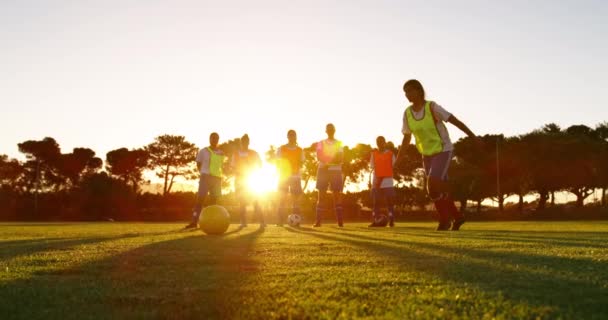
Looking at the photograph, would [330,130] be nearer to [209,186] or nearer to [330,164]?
[330,164]

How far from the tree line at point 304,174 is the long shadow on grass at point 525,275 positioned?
141 feet

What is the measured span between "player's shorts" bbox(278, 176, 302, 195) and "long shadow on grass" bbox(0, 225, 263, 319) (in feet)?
33.2

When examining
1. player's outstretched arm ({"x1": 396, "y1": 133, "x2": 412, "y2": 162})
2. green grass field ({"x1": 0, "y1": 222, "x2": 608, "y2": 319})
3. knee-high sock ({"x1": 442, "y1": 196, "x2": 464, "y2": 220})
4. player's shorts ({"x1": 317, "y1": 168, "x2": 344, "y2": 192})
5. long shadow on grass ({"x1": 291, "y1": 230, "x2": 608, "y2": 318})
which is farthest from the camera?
player's shorts ({"x1": 317, "y1": 168, "x2": 344, "y2": 192})

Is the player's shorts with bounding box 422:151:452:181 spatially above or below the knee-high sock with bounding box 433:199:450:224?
above

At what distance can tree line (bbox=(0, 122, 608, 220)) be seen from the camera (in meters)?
52.1

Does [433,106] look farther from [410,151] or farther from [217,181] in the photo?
[410,151]

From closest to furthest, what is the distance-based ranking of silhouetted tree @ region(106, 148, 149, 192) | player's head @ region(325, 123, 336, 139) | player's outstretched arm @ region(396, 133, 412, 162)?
player's outstretched arm @ region(396, 133, 412, 162) → player's head @ region(325, 123, 336, 139) → silhouetted tree @ region(106, 148, 149, 192)

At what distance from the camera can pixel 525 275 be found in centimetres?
356

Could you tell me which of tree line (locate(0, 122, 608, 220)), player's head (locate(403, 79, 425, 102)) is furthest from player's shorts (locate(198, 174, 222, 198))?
tree line (locate(0, 122, 608, 220))

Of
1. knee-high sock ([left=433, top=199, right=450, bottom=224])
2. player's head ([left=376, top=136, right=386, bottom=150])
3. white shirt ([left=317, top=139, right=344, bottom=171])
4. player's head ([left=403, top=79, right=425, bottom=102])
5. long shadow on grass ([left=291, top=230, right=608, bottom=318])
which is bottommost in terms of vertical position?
long shadow on grass ([left=291, top=230, right=608, bottom=318])

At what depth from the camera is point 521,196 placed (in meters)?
64.9

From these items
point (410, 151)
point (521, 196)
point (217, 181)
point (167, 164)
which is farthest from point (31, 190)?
point (217, 181)

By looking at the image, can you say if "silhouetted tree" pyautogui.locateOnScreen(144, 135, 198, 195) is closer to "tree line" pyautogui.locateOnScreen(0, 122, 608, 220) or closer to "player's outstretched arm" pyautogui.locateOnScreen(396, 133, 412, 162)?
"tree line" pyautogui.locateOnScreen(0, 122, 608, 220)

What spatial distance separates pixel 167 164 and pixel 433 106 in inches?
2840
